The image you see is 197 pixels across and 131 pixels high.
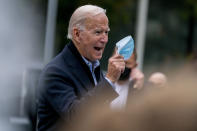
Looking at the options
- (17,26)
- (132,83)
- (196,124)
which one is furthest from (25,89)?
(196,124)

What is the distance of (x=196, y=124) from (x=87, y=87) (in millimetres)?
987

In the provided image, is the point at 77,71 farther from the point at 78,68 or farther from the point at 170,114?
the point at 170,114

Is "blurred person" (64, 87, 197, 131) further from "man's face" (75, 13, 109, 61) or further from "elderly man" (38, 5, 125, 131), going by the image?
"man's face" (75, 13, 109, 61)

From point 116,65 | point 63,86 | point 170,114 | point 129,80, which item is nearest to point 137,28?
point 129,80

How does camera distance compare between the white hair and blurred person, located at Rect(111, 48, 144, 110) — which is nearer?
the white hair

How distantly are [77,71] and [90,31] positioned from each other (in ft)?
0.57

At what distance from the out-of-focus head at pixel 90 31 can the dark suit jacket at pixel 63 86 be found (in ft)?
0.14

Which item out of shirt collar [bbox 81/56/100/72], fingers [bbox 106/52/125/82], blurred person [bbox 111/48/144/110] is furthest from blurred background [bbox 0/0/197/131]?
fingers [bbox 106/52/125/82]

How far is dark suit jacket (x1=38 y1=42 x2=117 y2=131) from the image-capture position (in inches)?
80.8

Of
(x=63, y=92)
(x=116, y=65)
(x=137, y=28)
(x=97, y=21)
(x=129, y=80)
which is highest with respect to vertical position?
(x=97, y=21)

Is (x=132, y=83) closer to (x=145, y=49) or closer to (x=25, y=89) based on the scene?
(x=25, y=89)

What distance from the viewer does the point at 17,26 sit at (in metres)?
5.84

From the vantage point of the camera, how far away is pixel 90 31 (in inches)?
88.0

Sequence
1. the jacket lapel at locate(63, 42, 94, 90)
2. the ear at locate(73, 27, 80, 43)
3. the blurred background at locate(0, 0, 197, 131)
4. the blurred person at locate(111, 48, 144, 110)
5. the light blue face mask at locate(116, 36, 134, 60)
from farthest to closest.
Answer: the blurred background at locate(0, 0, 197, 131), the blurred person at locate(111, 48, 144, 110), the ear at locate(73, 27, 80, 43), the jacket lapel at locate(63, 42, 94, 90), the light blue face mask at locate(116, 36, 134, 60)
